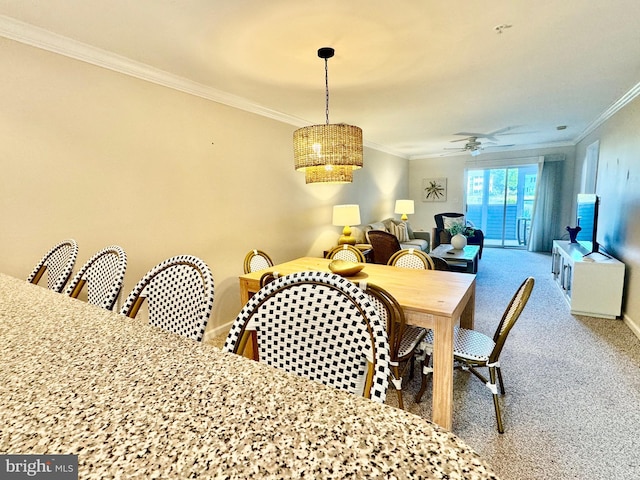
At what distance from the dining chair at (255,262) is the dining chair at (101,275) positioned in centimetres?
119

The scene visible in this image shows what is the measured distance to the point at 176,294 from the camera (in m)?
1.27

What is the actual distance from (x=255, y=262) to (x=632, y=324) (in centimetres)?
356

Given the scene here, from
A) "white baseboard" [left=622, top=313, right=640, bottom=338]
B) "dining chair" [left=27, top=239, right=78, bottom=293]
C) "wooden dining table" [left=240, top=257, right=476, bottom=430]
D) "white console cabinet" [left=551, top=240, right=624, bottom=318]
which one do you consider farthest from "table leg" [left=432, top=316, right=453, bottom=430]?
"white console cabinet" [left=551, top=240, right=624, bottom=318]

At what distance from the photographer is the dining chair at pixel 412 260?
276 cm

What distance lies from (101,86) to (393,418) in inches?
111

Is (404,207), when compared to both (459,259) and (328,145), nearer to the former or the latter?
(459,259)

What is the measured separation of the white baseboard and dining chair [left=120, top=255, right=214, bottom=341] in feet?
12.3

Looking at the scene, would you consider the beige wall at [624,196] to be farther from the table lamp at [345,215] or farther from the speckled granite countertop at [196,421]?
the speckled granite countertop at [196,421]

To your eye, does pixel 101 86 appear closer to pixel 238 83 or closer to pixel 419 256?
pixel 238 83

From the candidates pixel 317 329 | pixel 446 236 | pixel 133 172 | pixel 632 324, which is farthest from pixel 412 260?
pixel 446 236

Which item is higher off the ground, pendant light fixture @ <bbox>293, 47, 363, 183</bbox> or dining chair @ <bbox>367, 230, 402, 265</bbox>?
pendant light fixture @ <bbox>293, 47, 363, 183</bbox>

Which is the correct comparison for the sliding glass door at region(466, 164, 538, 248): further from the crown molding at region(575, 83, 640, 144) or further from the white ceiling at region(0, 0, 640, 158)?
the white ceiling at region(0, 0, 640, 158)

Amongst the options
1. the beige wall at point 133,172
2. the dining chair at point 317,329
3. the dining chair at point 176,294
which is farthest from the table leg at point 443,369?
the beige wall at point 133,172

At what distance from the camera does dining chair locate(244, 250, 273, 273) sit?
2.71 m
